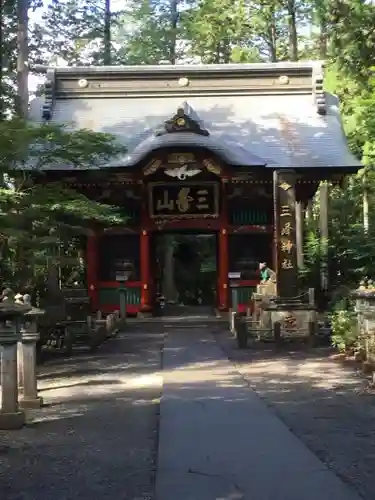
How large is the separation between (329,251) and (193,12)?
1687cm

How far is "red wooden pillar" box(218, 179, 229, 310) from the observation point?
67.0ft

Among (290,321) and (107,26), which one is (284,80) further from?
(107,26)

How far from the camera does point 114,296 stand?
67.8 ft

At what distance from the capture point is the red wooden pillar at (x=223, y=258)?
2042 cm

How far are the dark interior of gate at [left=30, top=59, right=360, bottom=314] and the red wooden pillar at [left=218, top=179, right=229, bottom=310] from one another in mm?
31

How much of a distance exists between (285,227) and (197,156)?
16.8 ft

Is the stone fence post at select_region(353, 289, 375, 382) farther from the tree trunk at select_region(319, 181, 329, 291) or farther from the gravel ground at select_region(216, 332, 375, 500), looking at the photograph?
the tree trunk at select_region(319, 181, 329, 291)

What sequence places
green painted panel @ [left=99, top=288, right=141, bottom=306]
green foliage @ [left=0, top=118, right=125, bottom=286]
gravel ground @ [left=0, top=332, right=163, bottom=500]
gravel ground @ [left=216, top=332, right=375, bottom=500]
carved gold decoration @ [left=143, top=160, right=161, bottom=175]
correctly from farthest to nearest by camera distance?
green painted panel @ [left=99, top=288, right=141, bottom=306] → carved gold decoration @ [left=143, top=160, right=161, bottom=175] → green foliage @ [left=0, top=118, right=125, bottom=286] → gravel ground @ [left=216, top=332, right=375, bottom=500] → gravel ground @ [left=0, top=332, right=163, bottom=500]

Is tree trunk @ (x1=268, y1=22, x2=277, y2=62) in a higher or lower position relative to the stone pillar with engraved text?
higher

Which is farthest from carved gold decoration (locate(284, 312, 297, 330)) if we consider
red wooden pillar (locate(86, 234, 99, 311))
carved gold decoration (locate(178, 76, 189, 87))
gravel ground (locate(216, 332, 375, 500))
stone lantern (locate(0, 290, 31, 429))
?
carved gold decoration (locate(178, 76, 189, 87))

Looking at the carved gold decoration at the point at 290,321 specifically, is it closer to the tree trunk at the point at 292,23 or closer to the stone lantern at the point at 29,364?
the stone lantern at the point at 29,364

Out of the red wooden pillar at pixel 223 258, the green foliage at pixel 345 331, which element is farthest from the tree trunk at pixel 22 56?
the green foliage at pixel 345 331

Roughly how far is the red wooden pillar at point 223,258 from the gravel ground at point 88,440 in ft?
29.7

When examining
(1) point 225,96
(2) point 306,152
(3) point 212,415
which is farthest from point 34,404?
(1) point 225,96
